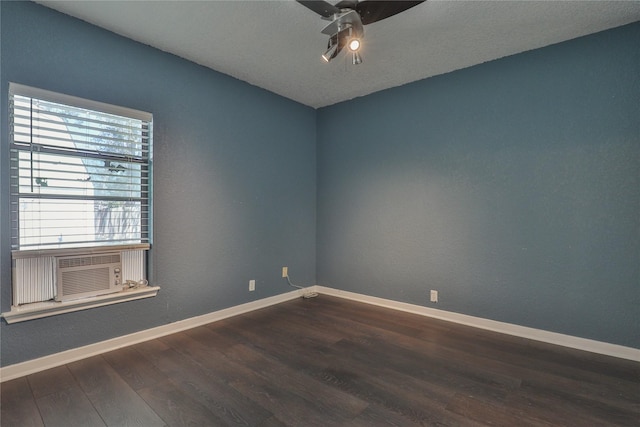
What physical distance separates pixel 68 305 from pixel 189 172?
1446 millimetres

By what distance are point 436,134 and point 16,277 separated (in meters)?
3.83

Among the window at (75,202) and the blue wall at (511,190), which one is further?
the blue wall at (511,190)

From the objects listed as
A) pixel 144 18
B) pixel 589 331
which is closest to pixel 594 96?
pixel 589 331

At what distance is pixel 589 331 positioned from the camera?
2562 mm

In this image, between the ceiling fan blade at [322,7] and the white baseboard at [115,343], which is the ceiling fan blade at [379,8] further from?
the white baseboard at [115,343]

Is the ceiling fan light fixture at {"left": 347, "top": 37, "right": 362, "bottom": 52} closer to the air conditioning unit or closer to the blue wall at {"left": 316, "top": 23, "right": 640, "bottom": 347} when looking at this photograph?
the blue wall at {"left": 316, "top": 23, "right": 640, "bottom": 347}

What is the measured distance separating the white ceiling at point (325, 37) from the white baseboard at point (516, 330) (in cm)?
254

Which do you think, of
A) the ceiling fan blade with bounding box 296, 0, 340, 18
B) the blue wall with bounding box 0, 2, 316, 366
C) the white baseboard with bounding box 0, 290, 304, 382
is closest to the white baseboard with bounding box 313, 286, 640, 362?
the blue wall with bounding box 0, 2, 316, 366

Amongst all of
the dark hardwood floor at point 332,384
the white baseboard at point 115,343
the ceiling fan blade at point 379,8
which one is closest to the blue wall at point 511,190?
the dark hardwood floor at point 332,384

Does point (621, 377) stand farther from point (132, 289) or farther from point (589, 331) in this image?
point (132, 289)

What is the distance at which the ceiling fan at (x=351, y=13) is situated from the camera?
5.99 feet

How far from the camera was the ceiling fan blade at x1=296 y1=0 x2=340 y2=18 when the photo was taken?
182 cm

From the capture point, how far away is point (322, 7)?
6.17ft

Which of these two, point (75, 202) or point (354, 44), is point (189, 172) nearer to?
point (75, 202)
